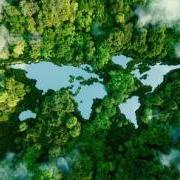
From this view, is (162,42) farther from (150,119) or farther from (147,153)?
(147,153)

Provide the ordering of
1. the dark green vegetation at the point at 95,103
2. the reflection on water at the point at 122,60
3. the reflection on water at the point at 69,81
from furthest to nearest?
the reflection on water at the point at 122,60
the reflection on water at the point at 69,81
the dark green vegetation at the point at 95,103

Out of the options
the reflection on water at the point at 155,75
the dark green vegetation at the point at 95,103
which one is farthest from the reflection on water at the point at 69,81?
the reflection on water at the point at 155,75

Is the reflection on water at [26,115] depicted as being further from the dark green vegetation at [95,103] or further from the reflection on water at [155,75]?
the reflection on water at [155,75]

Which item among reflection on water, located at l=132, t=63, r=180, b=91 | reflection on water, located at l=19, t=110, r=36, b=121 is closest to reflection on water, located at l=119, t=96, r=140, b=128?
reflection on water, located at l=132, t=63, r=180, b=91

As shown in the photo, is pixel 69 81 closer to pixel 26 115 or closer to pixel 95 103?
pixel 95 103

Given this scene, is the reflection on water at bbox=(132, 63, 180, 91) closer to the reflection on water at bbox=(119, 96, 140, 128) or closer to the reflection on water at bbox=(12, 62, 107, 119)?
the reflection on water at bbox=(119, 96, 140, 128)
